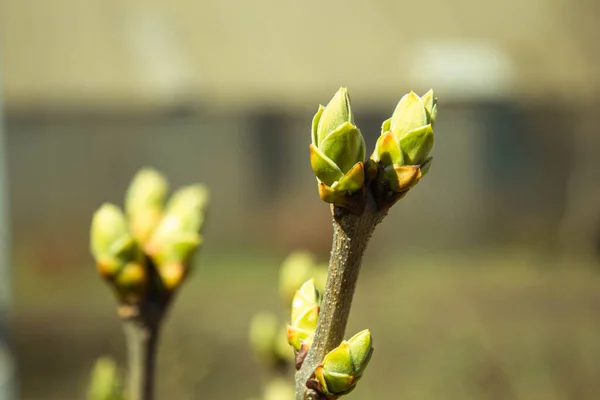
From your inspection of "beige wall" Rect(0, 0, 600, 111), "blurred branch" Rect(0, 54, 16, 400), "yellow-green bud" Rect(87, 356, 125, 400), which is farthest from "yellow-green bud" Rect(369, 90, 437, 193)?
"beige wall" Rect(0, 0, 600, 111)

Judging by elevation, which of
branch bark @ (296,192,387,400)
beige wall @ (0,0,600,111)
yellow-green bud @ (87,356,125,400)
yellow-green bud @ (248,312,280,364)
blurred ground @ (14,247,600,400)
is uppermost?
branch bark @ (296,192,387,400)

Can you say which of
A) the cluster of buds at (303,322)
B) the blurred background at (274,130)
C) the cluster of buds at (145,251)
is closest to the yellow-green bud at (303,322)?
the cluster of buds at (303,322)

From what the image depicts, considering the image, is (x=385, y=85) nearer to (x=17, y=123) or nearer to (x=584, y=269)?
(x=584, y=269)

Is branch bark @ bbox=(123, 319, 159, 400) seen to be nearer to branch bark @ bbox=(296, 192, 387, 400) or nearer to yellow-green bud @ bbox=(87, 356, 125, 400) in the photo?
yellow-green bud @ bbox=(87, 356, 125, 400)

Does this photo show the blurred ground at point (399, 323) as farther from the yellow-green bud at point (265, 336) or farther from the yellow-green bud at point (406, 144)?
the yellow-green bud at point (406, 144)

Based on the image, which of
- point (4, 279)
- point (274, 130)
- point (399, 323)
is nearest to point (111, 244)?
point (399, 323)
